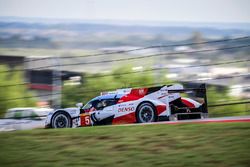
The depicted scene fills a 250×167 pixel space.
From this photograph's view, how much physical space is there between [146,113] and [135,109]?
23cm

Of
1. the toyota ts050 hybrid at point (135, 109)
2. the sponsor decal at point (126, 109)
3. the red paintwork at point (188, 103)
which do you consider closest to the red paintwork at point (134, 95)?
the toyota ts050 hybrid at point (135, 109)

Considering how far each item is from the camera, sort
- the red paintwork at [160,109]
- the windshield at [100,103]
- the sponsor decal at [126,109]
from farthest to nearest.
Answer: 1. the windshield at [100,103]
2. the sponsor decal at [126,109]
3. the red paintwork at [160,109]

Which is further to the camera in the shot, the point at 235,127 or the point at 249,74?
the point at 249,74

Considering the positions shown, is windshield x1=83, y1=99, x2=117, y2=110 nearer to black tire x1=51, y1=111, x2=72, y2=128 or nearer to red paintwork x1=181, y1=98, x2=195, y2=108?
black tire x1=51, y1=111, x2=72, y2=128

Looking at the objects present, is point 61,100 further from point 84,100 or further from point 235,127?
point 235,127

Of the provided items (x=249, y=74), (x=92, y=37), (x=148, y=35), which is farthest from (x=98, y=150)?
(x=92, y=37)

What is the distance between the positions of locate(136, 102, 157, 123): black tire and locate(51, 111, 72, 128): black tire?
143 centimetres

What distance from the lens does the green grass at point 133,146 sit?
5.55m

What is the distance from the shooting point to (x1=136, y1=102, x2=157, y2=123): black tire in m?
7.92

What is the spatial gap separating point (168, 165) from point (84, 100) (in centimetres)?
482

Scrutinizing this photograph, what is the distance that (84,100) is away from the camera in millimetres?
9867

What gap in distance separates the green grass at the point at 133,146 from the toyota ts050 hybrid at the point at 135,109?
671 mm

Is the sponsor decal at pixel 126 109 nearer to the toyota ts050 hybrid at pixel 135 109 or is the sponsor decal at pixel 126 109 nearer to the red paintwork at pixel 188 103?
the toyota ts050 hybrid at pixel 135 109

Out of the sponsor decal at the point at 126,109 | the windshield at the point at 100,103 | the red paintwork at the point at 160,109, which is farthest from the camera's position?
the windshield at the point at 100,103
